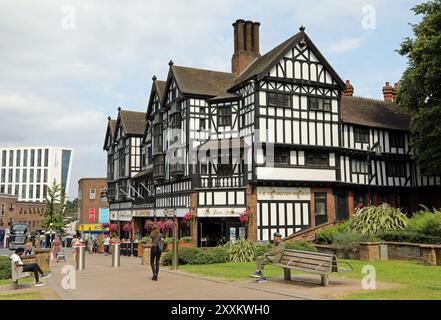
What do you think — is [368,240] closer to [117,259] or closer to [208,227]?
[117,259]

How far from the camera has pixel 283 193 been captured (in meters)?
30.4

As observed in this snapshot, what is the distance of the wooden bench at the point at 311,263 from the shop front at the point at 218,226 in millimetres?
16202

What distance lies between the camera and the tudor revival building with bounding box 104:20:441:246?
98.2ft

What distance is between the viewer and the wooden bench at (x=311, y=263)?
461 inches

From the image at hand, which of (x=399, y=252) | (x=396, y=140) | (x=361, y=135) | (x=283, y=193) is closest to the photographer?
(x=399, y=252)

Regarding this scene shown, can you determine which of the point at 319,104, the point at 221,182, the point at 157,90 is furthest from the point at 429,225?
the point at 157,90

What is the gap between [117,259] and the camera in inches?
814

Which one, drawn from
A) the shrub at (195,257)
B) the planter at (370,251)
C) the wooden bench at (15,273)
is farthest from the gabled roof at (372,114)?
the wooden bench at (15,273)

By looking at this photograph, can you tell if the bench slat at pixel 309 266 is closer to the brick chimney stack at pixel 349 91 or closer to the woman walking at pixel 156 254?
the woman walking at pixel 156 254

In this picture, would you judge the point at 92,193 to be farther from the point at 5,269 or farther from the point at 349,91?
the point at 5,269

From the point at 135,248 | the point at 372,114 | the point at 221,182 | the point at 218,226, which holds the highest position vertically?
the point at 372,114

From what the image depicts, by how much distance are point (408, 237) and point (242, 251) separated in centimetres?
733

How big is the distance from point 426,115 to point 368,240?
11.4 metres
